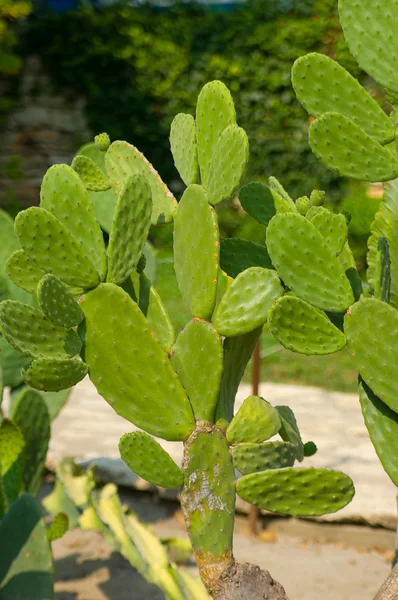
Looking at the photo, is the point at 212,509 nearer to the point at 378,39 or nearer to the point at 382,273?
the point at 382,273

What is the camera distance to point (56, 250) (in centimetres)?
115

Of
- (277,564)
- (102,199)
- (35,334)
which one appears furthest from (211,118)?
(277,564)

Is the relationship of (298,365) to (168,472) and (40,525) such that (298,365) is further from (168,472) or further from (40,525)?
(168,472)

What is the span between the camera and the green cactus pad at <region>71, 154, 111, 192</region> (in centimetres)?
132

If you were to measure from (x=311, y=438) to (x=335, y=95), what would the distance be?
129 inches

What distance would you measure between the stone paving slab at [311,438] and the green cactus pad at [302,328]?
2.38m

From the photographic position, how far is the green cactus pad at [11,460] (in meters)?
2.10

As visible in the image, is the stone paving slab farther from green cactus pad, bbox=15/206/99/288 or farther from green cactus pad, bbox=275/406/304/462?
green cactus pad, bbox=15/206/99/288

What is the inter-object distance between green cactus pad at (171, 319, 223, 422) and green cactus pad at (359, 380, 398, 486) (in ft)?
0.66

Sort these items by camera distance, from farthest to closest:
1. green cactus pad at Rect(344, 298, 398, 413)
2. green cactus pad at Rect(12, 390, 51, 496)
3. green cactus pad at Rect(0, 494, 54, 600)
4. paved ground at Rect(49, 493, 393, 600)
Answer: paved ground at Rect(49, 493, 393, 600) → green cactus pad at Rect(12, 390, 51, 496) → green cactus pad at Rect(0, 494, 54, 600) → green cactus pad at Rect(344, 298, 398, 413)

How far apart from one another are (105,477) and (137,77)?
25.0 feet

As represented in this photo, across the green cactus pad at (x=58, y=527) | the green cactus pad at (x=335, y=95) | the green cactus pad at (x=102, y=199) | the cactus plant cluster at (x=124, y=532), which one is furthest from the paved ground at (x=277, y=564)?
the green cactus pad at (x=335, y=95)

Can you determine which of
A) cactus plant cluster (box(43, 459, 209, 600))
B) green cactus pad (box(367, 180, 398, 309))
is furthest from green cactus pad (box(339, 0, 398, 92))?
cactus plant cluster (box(43, 459, 209, 600))

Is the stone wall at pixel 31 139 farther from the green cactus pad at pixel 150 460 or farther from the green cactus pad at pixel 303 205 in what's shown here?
the green cactus pad at pixel 150 460
